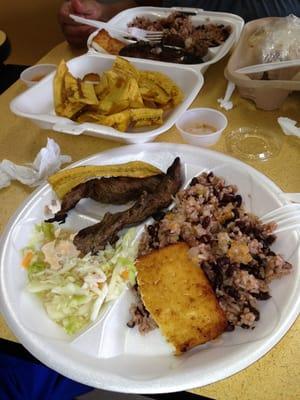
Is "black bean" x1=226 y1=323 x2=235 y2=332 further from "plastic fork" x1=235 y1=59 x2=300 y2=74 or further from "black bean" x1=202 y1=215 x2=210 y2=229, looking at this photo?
"plastic fork" x1=235 y1=59 x2=300 y2=74

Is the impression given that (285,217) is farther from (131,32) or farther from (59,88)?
(131,32)

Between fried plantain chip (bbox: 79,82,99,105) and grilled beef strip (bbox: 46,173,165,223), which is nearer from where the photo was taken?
grilled beef strip (bbox: 46,173,165,223)

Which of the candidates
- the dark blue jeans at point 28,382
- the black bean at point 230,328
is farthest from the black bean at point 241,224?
the dark blue jeans at point 28,382

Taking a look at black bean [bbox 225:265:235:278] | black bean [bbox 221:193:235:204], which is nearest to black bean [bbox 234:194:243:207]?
black bean [bbox 221:193:235:204]

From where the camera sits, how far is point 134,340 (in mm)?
921

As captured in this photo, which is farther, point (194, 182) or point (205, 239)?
point (194, 182)

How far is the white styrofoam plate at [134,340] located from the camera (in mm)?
794

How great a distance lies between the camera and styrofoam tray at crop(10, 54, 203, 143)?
4.29ft

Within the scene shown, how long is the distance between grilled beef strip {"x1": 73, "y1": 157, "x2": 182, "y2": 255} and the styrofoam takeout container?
0.47 metres

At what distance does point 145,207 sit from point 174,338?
363mm

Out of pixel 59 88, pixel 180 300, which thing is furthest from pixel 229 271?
pixel 59 88

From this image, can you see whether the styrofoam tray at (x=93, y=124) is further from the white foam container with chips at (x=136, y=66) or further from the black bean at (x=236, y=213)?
the black bean at (x=236, y=213)

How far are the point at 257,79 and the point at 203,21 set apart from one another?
55cm

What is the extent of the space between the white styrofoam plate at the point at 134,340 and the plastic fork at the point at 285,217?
0.06 ft
